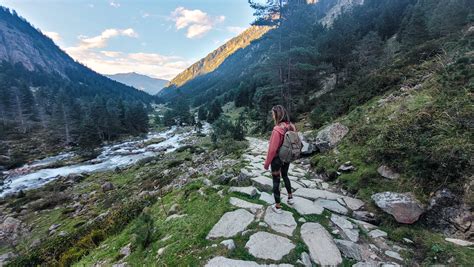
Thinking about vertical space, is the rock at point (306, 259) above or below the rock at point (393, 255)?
above

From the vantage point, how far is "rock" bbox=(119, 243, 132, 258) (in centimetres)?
494

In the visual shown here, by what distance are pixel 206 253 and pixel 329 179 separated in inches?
223

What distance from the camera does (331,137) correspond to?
421 inches

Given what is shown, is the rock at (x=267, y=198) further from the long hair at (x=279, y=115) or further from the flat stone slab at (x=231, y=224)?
the long hair at (x=279, y=115)

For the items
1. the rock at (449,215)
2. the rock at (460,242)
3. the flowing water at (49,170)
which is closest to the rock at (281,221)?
the rock at (460,242)

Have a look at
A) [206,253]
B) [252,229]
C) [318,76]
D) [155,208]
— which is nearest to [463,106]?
[252,229]

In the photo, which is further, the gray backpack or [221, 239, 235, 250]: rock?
the gray backpack

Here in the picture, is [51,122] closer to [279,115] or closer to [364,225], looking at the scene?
[279,115]

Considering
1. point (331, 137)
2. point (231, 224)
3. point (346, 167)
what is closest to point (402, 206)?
point (346, 167)

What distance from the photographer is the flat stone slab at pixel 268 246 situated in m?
3.92

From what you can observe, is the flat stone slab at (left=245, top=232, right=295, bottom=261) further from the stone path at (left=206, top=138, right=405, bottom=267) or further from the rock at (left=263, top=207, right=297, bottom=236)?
the rock at (left=263, top=207, right=297, bottom=236)

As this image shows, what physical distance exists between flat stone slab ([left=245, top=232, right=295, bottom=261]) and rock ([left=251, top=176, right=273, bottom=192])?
93.4 inches

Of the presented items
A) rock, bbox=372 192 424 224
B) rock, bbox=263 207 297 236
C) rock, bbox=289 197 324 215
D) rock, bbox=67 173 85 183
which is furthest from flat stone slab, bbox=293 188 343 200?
rock, bbox=67 173 85 183

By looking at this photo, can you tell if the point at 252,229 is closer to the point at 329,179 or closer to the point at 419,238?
the point at 419,238
